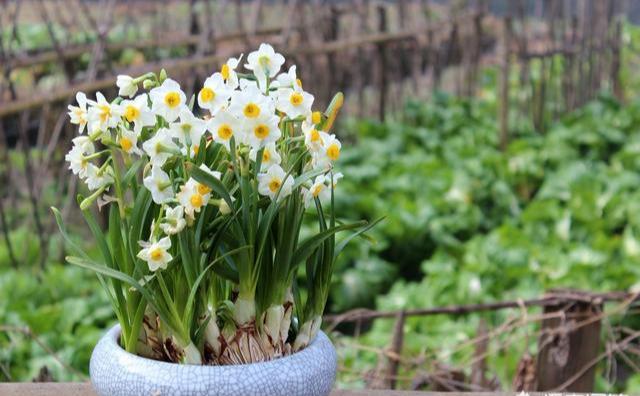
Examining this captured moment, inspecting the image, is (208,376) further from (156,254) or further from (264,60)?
(264,60)

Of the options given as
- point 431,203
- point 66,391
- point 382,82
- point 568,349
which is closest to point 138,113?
point 66,391

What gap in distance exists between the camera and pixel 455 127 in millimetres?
6871

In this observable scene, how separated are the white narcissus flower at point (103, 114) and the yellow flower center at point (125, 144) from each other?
0.08ft

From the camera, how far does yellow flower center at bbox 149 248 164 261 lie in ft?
3.96

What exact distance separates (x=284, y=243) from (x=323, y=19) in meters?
5.78

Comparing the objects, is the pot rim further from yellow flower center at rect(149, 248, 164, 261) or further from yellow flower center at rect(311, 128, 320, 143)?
yellow flower center at rect(311, 128, 320, 143)

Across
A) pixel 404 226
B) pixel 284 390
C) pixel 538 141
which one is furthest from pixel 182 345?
pixel 538 141

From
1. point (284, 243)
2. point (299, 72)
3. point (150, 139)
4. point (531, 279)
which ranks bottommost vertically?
point (531, 279)

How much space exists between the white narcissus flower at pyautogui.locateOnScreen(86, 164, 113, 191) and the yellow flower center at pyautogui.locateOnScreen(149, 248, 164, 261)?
15 centimetres

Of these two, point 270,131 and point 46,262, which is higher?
point 270,131

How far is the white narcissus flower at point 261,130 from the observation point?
1217 mm

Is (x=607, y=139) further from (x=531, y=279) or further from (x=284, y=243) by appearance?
(x=284, y=243)

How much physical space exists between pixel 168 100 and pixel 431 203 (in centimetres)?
410

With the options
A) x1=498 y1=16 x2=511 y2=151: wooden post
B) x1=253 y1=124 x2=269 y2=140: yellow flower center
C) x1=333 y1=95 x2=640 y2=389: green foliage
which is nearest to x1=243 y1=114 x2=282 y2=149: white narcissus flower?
x1=253 y1=124 x2=269 y2=140: yellow flower center
